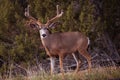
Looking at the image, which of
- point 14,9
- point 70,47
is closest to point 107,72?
point 70,47

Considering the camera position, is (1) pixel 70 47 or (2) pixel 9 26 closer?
(1) pixel 70 47

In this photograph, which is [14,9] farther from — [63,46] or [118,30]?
[63,46]

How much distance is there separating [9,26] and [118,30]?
378 centimetres

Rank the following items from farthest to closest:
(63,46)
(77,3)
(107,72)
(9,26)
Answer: (9,26), (77,3), (63,46), (107,72)

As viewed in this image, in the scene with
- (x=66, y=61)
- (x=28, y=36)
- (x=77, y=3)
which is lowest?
(x=66, y=61)

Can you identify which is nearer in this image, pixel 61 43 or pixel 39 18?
pixel 61 43

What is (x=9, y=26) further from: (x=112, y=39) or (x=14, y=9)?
(x=112, y=39)

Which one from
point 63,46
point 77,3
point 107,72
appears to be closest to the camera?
point 107,72

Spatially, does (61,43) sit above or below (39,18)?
below

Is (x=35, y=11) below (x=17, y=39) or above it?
above

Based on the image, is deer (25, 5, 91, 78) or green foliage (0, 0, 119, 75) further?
green foliage (0, 0, 119, 75)

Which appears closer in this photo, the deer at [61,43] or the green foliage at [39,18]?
the deer at [61,43]

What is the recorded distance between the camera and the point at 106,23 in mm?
14570

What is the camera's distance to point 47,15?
14.5m
